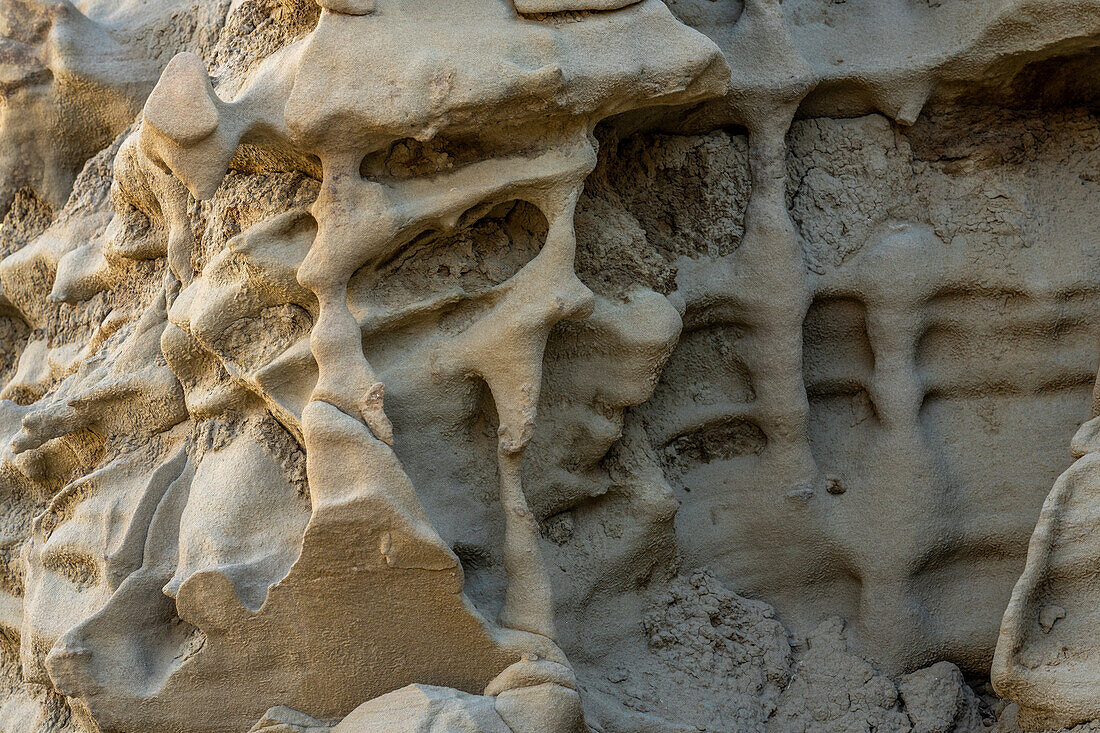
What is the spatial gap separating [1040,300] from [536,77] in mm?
A: 1081

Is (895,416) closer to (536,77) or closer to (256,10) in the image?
(536,77)

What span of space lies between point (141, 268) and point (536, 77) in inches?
36.3

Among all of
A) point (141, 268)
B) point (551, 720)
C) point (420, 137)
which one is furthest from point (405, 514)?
point (141, 268)

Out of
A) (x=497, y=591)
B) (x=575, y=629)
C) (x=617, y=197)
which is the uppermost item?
(x=617, y=197)

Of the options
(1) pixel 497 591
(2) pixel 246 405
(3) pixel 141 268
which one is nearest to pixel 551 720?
(1) pixel 497 591

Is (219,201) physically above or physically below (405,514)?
above

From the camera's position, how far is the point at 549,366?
2055 millimetres

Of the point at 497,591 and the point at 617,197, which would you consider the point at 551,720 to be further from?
the point at 617,197

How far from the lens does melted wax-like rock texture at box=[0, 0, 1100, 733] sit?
1.83 metres

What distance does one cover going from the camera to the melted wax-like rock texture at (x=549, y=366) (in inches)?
71.9

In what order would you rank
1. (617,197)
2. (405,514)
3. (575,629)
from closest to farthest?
(405,514), (575,629), (617,197)

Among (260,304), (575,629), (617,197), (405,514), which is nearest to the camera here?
(405,514)

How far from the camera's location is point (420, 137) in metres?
1.80

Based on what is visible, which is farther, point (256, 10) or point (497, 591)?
point (256, 10)
